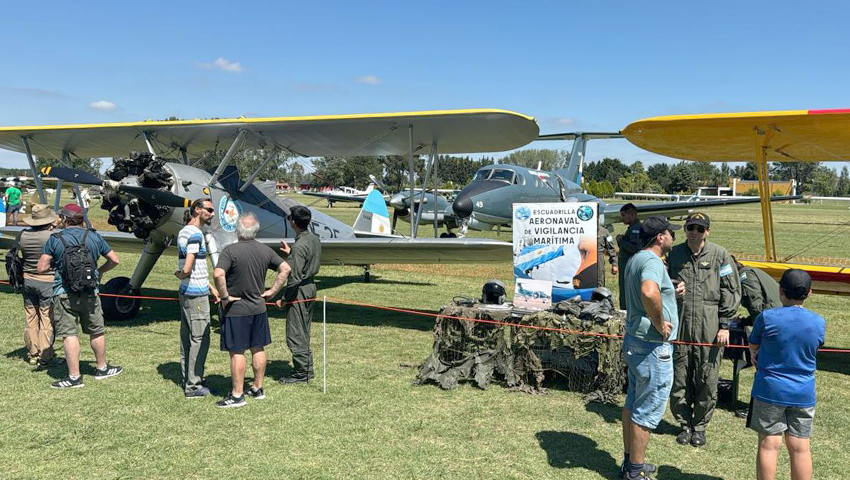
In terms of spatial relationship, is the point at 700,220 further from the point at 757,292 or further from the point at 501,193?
the point at 501,193

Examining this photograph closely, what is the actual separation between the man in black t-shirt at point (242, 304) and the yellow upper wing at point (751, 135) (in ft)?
15.8

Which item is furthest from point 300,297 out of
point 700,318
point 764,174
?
point 764,174

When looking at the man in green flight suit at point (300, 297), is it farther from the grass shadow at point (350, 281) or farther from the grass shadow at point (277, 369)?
the grass shadow at point (350, 281)

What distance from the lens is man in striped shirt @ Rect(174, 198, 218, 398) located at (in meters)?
5.25

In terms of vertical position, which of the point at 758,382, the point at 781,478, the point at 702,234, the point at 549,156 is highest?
the point at 549,156

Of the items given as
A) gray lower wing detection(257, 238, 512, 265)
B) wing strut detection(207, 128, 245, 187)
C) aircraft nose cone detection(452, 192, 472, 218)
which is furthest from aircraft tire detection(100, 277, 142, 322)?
aircraft nose cone detection(452, 192, 472, 218)

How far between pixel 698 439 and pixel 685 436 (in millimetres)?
91

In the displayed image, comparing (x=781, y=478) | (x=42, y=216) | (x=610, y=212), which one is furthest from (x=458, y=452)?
(x=610, y=212)

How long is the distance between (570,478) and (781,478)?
139 cm

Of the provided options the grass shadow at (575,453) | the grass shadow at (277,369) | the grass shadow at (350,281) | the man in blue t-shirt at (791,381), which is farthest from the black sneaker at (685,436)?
the grass shadow at (350,281)

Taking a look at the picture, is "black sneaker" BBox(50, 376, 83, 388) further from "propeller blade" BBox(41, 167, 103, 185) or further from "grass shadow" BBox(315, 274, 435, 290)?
"grass shadow" BBox(315, 274, 435, 290)

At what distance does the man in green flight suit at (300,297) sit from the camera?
566 cm

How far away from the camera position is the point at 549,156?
130 meters

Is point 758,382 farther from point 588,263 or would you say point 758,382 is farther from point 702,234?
point 588,263
